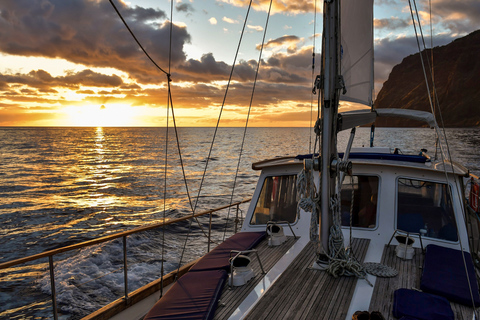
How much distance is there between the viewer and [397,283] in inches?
162

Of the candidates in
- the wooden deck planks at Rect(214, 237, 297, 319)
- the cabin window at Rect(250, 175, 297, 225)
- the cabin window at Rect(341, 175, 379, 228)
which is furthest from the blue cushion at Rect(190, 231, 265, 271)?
the cabin window at Rect(341, 175, 379, 228)

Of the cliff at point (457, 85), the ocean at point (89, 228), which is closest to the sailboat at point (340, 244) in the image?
the ocean at point (89, 228)

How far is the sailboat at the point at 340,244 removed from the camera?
3.61 m

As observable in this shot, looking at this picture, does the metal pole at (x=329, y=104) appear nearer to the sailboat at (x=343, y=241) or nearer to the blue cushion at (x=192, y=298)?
the sailboat at (x=343, y=241)

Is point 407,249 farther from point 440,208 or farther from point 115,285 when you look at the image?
point 115,285

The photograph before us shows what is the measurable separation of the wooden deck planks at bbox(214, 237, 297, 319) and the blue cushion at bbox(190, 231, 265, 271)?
0.53 feet

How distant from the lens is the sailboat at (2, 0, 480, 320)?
11.8 feet

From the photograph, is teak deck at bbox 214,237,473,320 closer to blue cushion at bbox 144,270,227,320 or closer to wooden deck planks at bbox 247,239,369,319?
wooden deck planks at bbox 247,239,369,319

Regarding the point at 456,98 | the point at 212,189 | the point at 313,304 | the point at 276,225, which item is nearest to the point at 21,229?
the point at 212,189

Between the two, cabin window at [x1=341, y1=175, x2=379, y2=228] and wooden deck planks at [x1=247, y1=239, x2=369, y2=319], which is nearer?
wooden deck planks at [x1=247, y1=239, x2=369, y2=319]

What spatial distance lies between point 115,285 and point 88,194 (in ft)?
51.5

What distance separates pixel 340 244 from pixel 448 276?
1.30 meters

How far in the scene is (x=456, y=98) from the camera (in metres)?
129

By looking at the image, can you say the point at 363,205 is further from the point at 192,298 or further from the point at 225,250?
the point at 192,298
